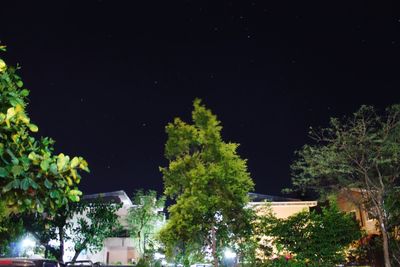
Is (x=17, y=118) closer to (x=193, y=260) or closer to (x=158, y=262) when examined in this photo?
(x=193, y=260)

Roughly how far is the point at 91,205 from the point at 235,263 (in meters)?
Result: 15.3

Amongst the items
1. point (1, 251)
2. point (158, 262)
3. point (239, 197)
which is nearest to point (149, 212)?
point (1, 251)

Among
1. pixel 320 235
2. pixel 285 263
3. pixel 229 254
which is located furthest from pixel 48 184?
pixel 229 254

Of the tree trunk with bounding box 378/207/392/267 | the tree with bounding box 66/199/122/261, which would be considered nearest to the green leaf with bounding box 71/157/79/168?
the tree trunk with bounding box 378/207/392/267

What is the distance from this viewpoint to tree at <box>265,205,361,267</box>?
17109 millimetres

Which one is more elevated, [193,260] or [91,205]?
[91,205]

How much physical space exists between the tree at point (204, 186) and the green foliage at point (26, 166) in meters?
15.4

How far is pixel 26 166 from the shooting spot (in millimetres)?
3555

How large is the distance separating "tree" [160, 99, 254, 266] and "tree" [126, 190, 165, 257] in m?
18.9

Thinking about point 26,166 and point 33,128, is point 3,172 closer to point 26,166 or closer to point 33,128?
point 26,166

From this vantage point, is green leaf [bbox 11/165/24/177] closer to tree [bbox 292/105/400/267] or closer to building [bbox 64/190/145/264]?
tree [bbox 292/105/400/267]

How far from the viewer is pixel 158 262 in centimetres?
2097

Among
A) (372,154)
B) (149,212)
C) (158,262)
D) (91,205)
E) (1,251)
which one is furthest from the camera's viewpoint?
(149,212)

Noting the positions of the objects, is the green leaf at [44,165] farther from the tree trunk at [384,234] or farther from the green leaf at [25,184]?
the tree trunk at [384,234]
